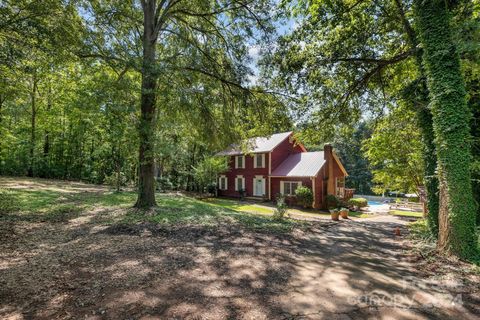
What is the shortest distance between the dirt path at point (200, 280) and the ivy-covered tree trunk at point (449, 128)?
1327 millimetres

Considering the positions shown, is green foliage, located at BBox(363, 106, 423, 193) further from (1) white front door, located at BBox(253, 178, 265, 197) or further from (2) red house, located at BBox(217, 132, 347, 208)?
(1) white front door, located at BBox(253, 178, 265, 197)

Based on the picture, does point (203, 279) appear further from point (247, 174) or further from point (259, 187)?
point (247, 174)

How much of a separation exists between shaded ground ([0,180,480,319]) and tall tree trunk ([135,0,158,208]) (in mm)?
2958

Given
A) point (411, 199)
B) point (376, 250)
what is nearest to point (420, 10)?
point (376, 250)

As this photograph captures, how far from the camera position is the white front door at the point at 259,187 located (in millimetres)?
23531

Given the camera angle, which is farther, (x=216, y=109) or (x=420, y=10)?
(x=216, y=109)

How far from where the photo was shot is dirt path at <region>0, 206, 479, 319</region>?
10.6 ft

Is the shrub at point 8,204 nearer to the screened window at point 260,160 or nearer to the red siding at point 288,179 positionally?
the red siding at point 288,179

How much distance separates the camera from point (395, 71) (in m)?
10.7

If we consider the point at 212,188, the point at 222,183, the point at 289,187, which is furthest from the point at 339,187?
the point at 212,188

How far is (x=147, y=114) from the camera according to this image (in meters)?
9.05

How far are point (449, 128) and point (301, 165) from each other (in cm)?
1614

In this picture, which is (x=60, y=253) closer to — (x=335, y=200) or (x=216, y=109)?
(x=216, y=109)

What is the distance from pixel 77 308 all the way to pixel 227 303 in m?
1.89
